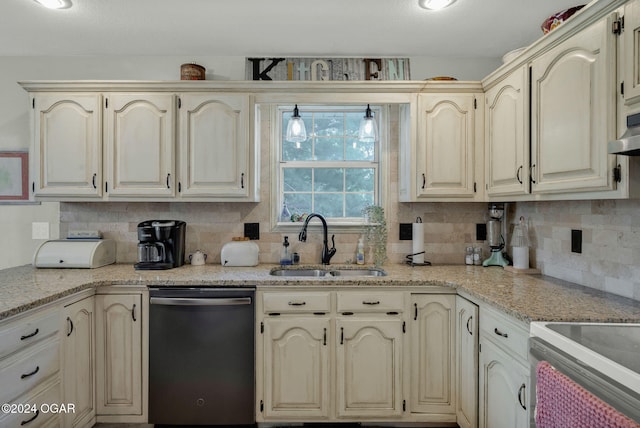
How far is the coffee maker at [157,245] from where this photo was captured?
2.49 meters

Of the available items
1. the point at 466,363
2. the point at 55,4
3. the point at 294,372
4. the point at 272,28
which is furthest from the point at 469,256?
the point at 55,4

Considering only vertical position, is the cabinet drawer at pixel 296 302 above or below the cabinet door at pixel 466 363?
above

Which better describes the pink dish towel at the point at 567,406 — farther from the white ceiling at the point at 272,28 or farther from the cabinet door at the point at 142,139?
the cabinet door at the point at 142,139

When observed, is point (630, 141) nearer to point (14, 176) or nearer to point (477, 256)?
point (477, 256)

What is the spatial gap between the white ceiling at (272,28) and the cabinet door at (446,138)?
0.44 m

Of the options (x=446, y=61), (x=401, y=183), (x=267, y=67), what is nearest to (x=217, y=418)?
(x=401, y=183)

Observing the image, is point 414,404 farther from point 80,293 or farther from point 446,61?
point 446,61

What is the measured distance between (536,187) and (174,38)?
2.43 meters

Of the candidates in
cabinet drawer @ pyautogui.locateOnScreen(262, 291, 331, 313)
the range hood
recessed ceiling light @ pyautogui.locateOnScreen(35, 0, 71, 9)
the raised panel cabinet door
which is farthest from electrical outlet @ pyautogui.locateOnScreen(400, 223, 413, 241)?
recessed ceiling light @ pyautogui.locateOnScreen(35, 0, 71, 9)

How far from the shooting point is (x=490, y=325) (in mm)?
1801

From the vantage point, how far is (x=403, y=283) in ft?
7.20

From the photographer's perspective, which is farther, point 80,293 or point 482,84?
point 482,84

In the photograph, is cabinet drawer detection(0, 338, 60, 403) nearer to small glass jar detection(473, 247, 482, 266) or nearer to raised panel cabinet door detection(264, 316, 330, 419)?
raised panel cabinet door detection(264, 316, 330, 419)

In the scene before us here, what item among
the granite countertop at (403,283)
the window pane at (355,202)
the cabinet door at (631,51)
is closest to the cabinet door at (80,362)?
the granite countertop at (403,283)
